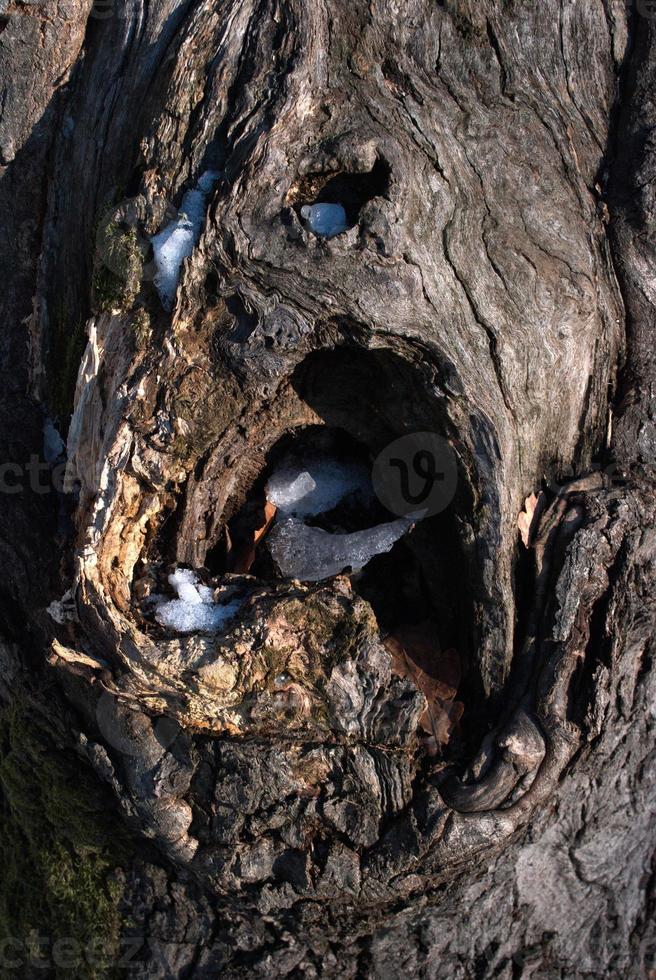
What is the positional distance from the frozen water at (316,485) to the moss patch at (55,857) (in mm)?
1168

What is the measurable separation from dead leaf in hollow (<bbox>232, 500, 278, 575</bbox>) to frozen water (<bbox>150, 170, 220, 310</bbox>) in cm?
84

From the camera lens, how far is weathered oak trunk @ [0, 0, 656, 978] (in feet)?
7.07

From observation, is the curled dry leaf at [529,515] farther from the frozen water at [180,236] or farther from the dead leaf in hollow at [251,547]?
the frozen water at [180,236]

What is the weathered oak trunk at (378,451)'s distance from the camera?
2.15 meters

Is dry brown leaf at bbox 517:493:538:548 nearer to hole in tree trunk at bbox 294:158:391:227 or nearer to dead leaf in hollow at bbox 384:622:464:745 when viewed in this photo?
dead leaf in hollow at bbox 384:622:464:745

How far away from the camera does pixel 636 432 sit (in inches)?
98.8

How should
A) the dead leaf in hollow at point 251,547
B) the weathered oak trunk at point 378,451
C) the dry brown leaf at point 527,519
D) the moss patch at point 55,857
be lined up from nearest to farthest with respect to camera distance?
the weathered oak trunk at point 378,451
the dry brown leaf at point 527,519
the moss patch at point 55,857
the dead leaf in hollow at point 251,547

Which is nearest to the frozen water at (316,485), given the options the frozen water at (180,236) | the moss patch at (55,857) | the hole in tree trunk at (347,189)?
the frozen water at (180,236)

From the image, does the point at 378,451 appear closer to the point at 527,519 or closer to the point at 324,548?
the point at 324,548

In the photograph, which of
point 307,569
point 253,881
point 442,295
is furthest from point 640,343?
point 253,881

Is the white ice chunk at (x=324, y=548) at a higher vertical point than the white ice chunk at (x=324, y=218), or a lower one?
lower

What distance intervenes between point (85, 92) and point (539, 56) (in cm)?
159

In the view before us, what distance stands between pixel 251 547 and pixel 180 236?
108cm

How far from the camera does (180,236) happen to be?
219 centimetres
